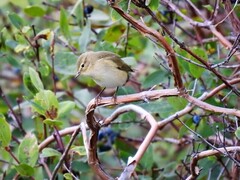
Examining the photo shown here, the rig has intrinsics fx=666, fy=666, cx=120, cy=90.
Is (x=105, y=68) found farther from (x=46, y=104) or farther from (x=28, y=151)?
(x=28, y=151)

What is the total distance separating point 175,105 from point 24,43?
76 cm

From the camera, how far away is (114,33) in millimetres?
3002

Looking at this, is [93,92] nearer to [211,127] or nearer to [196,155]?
[211,127]

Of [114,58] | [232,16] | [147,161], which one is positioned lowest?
[147,161]

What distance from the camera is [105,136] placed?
120 inches

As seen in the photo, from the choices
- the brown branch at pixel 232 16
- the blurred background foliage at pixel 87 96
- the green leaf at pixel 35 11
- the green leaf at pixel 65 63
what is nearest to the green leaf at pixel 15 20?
the blurred background foliage at pixel 87 96

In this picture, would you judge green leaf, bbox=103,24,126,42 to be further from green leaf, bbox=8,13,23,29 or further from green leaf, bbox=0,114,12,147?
green leaf, bbox=0,114,12,147

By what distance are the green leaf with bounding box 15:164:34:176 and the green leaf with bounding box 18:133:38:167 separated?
0.02 m

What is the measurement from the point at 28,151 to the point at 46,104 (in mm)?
178

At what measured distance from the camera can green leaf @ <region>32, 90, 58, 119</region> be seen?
235 centimetres

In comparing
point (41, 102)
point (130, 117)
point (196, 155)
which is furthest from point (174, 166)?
point (196, 155)

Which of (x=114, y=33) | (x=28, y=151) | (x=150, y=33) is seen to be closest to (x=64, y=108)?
(x=28, y=151)

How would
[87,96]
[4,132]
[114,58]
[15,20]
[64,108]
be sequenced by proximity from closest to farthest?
[4,132], [64,108], [114,58], [15,20], [87,96]

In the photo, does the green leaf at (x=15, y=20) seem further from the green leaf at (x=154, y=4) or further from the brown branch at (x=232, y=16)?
the brown branch at (x=232, y=16)
